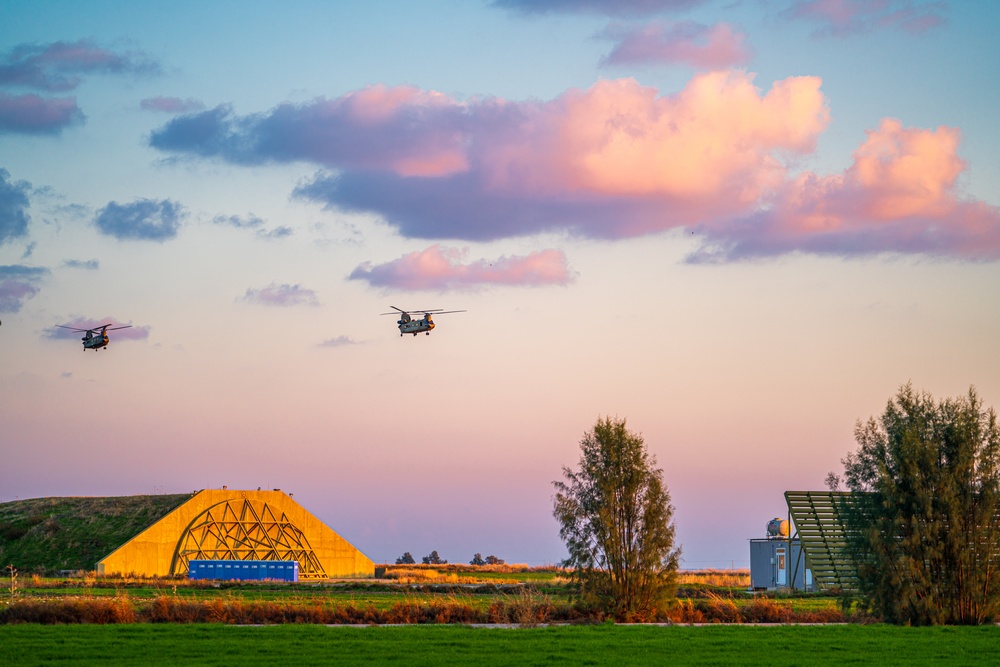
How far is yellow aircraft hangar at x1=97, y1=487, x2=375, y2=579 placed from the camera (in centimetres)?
8281

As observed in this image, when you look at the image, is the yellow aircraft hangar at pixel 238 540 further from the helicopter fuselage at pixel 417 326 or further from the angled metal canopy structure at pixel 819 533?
the angled metal canopy structure at pixel 819 533

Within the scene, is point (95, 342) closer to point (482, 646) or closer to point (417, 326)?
point (417, 326)

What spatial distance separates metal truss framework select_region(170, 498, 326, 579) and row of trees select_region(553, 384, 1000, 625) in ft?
176

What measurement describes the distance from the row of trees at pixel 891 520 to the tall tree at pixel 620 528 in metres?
0.03

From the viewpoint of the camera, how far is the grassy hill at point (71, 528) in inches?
3322

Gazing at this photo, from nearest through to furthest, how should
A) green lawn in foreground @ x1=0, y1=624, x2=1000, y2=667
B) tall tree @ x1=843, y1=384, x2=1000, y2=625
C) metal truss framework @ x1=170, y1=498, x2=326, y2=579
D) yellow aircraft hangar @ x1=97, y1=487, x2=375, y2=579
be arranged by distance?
1. green lawn in foreground @ x1=0, y1=624, x2=1000, y2=667
2. tall tree @ x1=843, y1=384, x2=1000, y2=625
3. yellow aircraft hangar @ x1=97, y1=487, x2=375, y2=579
4. metal truss framework @ x1=170, y1=498, x2=326, y2=579

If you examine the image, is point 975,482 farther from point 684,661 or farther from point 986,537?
point 684,661

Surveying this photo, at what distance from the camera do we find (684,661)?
23219 mm

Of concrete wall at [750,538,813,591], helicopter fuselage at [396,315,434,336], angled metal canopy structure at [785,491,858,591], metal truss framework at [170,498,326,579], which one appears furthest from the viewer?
metal truss framework at [170,498,326,579]

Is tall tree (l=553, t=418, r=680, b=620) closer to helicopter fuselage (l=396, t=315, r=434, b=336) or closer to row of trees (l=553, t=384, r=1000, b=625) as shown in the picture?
row of trees (l=553, t=384, r=1000, b=625)

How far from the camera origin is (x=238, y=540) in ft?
286

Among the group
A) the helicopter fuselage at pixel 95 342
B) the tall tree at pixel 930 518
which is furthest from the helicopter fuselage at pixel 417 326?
the tall tree at pixel 930 518

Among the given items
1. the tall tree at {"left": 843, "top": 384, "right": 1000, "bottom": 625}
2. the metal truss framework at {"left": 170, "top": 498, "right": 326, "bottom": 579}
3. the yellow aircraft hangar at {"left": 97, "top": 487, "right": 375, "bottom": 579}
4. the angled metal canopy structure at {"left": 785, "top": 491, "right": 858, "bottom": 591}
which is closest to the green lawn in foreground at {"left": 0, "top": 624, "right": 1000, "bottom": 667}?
the tall tree at {"left": 843, "top": 384, "right": 1000, "bottom": 625}

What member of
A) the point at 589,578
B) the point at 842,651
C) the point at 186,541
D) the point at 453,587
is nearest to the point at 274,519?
the point at 186,541
